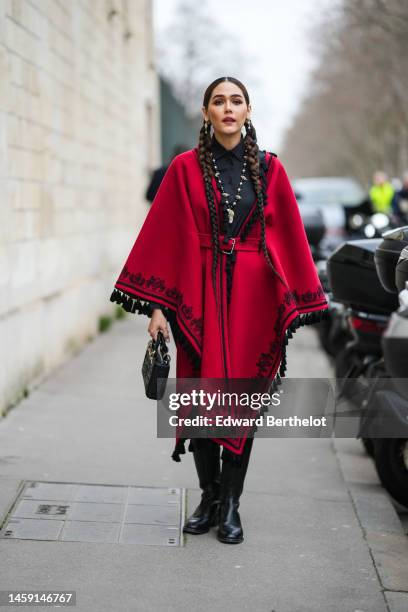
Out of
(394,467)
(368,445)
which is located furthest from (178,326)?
(368,445)

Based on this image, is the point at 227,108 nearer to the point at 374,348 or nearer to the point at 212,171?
the point at 212,171

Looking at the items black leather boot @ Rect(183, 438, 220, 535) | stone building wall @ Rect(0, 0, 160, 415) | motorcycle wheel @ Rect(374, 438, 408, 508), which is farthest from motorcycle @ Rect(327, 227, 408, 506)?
stone building wall @ Rect(0, 0, 160, 415)

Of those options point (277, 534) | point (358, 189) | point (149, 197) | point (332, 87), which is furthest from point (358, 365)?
point (332, 87)

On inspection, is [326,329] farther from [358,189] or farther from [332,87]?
[332,87]

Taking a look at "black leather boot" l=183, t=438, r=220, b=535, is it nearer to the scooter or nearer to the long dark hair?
the long dark hair

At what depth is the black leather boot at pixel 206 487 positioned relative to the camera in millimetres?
4555

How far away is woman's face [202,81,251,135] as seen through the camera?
4.32 meters

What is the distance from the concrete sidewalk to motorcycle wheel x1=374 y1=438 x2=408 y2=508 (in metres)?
0.08

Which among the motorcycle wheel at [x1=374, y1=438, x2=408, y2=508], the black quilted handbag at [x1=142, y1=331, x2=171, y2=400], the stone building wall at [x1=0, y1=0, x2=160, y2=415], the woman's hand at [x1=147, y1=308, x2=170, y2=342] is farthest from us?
the stone building wall at [x1=0, y1=0, x2=160, y2=415]

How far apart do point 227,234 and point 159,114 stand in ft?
52.9

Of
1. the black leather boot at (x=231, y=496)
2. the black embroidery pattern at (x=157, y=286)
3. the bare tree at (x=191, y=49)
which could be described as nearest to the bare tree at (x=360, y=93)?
the bare tree at (x=191, y=49)

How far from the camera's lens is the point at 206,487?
4.62 metres

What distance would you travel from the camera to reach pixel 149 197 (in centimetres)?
962

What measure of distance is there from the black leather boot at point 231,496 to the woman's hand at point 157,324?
0.58 meters
